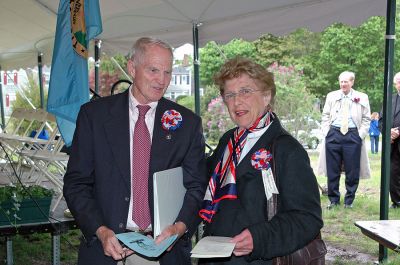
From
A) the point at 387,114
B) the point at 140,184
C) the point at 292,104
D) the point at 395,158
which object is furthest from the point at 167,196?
the point at 292,104

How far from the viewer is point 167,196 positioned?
78.7 inches

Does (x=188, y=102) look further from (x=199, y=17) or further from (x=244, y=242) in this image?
(x=244, y=242)

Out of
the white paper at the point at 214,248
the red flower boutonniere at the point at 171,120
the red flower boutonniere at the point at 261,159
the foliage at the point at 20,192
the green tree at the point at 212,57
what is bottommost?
the foliage at the point at 20,192

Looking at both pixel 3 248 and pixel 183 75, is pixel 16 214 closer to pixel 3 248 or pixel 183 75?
pixel 3 248

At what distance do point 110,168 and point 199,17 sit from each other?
4987 millimetres

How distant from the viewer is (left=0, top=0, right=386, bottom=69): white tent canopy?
5.59 metres

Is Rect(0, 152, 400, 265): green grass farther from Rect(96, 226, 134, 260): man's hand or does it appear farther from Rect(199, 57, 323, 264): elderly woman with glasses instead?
Rect(199, 57, 323, 264): elderly woman with glasses

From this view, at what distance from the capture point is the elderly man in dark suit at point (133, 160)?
2.02 metres

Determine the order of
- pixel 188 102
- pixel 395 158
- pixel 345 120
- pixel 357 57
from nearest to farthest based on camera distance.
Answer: pixel 345 120
pixel 395 158
pixel 357 57
pixel 188 102

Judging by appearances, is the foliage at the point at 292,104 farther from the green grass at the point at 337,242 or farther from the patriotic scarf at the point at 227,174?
the patriotic scarf at the point at 227,174

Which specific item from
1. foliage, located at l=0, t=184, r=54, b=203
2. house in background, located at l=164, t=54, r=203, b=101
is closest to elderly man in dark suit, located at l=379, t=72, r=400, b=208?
foliage, located at l=0, t=184, r=54, b=203

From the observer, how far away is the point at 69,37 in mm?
4082

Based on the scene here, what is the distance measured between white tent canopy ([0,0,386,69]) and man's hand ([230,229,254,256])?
4.09 meters

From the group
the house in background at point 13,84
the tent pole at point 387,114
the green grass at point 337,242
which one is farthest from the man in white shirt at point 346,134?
the house in background at point 13,84
